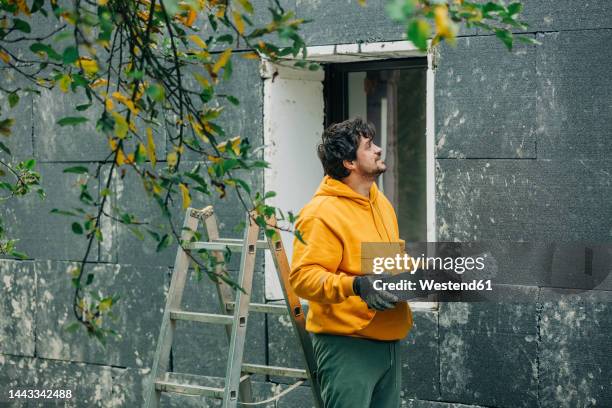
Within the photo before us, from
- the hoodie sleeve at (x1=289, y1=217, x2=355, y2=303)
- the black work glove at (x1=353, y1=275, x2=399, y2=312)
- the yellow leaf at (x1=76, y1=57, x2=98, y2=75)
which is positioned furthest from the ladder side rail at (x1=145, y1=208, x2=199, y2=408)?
the yellow leaf at (x1=76, y1=57, x2=98, y2=75)

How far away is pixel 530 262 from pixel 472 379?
70 centimetres

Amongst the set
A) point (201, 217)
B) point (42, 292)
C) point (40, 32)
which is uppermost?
point (40, 32)

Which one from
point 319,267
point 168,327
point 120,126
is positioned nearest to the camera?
point 120,126

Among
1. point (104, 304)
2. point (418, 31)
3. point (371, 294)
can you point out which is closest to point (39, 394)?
Result: point (371, 294)

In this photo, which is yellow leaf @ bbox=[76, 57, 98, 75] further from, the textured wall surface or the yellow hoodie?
the textured wall surface

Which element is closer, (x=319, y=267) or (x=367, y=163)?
(x=319, y=267)

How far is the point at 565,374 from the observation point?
5.02 metres

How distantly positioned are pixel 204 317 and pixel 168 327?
0.77ft

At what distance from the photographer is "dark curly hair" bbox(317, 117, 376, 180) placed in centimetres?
435

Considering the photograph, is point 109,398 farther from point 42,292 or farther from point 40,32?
point 40,32

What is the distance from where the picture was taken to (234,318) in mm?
4543

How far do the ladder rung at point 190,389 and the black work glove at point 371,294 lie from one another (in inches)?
34.5

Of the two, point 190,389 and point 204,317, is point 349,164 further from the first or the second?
point 190,389

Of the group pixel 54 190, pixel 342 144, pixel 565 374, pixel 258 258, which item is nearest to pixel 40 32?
pixel 54 190
